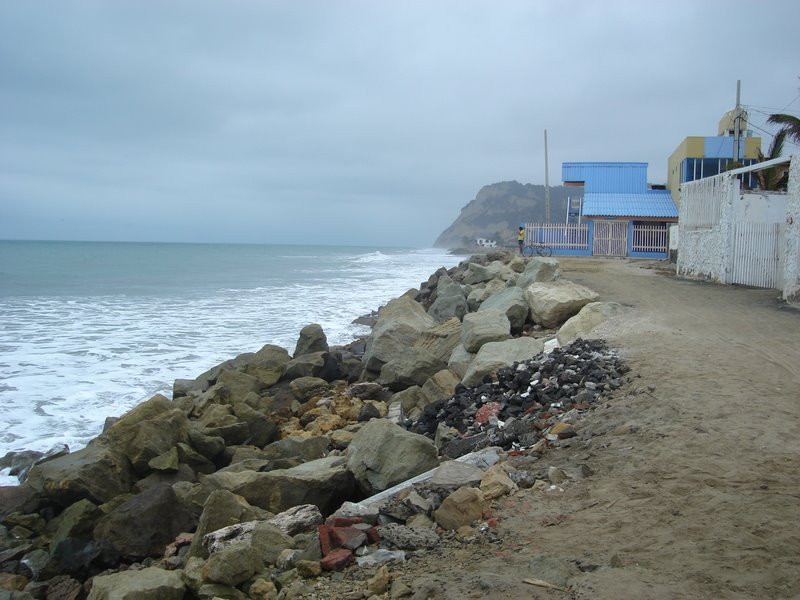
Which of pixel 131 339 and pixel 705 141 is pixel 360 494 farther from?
pixel 705 141

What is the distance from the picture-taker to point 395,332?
449 inches

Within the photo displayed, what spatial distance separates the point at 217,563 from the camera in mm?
3908

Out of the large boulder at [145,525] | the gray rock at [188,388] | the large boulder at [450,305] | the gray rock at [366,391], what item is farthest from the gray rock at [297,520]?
the large boulder at [450,305]

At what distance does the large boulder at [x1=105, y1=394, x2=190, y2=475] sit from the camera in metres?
7.00

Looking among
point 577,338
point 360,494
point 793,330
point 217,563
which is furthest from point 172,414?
point 793,330

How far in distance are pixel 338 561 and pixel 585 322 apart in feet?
21.4

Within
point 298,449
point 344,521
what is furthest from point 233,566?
point 298,449

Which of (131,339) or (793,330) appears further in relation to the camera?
(131,339)

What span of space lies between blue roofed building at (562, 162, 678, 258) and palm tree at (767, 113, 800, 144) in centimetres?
762

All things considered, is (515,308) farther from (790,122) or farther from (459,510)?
(790,122)

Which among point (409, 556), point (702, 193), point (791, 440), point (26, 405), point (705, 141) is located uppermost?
point (705, 141)

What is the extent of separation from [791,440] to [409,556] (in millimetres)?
3281

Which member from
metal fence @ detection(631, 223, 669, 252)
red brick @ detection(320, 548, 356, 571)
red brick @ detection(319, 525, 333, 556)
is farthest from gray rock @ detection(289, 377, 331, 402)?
metal fence @ detection(631, 223, 669, 252)

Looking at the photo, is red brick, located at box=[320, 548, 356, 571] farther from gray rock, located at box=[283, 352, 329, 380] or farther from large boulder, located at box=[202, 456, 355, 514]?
gray rock, located at box=[283, 352, 329, 380]
